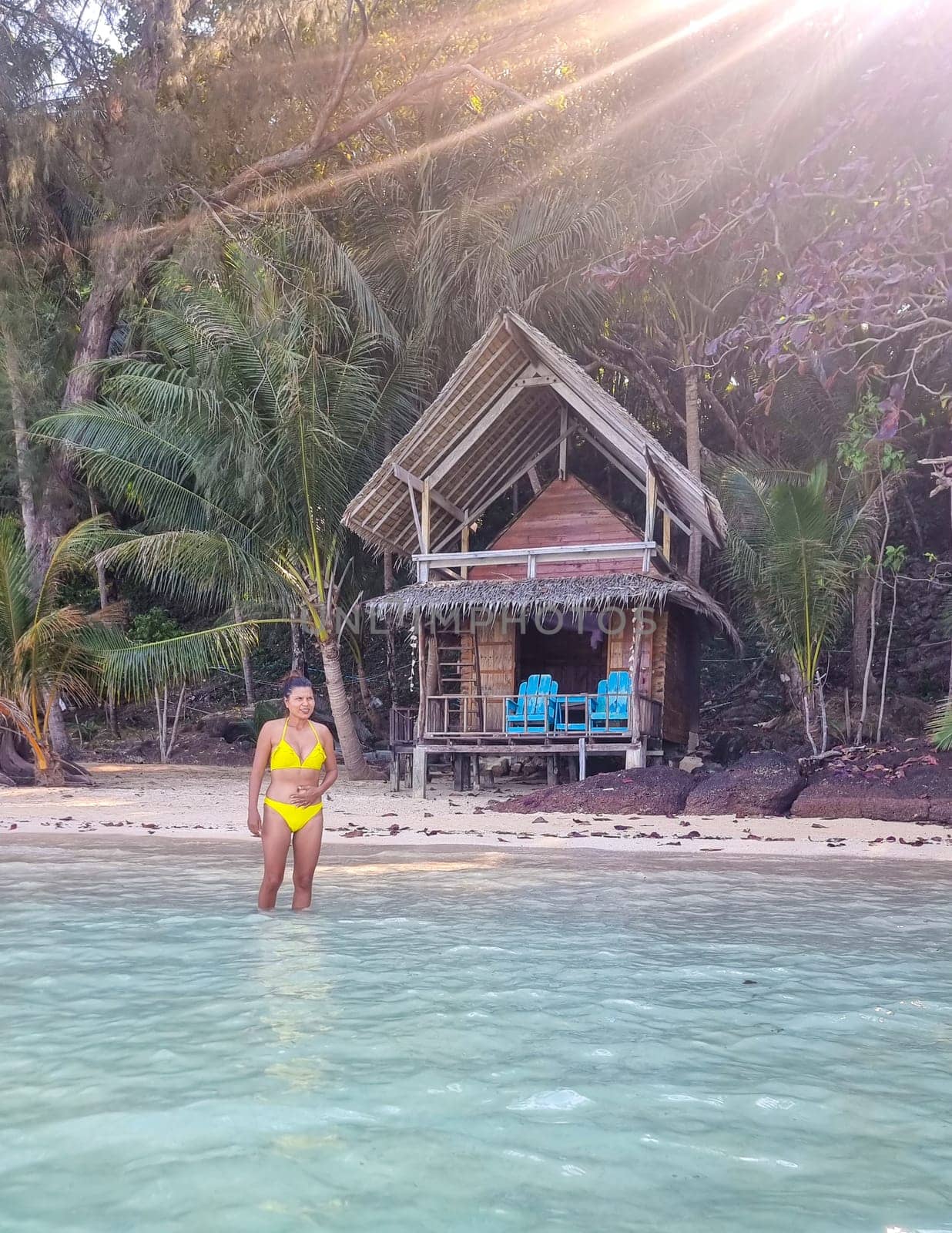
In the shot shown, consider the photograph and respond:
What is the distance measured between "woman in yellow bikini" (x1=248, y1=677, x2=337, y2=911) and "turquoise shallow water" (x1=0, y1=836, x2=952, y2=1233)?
450 mm

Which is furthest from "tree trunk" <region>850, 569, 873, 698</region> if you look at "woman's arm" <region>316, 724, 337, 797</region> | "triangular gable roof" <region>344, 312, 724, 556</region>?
"woman's arm" <region>316, 724, 337, 797</region>

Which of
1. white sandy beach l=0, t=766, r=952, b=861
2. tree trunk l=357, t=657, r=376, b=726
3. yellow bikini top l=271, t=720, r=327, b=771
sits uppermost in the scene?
tree trunk l=357, t=657, r=376, b=726

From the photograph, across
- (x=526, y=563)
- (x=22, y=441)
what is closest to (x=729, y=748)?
(x=526, y=563)

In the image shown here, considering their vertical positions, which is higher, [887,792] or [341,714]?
[341,714]

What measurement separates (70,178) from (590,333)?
9001 mm

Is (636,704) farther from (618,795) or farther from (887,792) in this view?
(887,792)

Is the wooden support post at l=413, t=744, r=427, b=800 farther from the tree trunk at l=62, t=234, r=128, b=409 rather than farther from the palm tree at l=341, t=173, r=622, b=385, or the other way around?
the tree trunk at l=62, t=234, r=128, b=409

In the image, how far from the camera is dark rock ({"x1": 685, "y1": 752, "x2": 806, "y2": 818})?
1161 cm

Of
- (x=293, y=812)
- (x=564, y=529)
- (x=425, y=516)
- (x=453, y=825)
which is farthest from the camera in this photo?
(x=564, y=529)

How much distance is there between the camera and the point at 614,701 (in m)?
14.6

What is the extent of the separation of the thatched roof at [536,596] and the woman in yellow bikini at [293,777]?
293 inches

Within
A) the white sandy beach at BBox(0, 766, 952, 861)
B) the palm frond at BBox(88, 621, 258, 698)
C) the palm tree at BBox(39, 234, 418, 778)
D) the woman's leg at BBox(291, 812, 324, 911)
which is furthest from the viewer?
the palm tree at BBox(39, 234, 418, 778)

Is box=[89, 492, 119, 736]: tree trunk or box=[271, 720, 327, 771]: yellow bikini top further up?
box=[89, 492, 119, 736]: tree trunk

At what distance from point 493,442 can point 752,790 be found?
6227 millimetres
